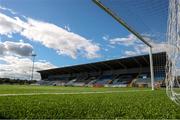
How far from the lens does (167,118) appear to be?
17.0 ft

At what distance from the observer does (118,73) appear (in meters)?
68.9

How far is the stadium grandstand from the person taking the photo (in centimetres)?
5380

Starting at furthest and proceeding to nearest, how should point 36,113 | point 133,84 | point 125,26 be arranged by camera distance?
point 133,84 → point 125,26 → point 36,113

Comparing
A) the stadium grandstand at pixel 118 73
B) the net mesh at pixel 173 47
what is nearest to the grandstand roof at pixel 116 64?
the stadium grandstand at pixel 118 73

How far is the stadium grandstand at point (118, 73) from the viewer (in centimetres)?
5380

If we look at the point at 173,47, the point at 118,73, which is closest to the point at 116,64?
the point at 118,73

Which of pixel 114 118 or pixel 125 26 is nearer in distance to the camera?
pixel 114 118

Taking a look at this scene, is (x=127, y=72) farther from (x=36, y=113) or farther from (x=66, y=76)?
(x=36, y=113)

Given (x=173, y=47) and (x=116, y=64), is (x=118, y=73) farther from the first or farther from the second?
(x=173, y=47)

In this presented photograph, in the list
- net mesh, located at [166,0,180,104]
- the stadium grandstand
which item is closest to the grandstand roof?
the stadium grandstand

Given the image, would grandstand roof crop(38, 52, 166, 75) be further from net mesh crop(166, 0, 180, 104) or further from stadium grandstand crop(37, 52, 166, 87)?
net mesh crop(166, 0, 180, 104)

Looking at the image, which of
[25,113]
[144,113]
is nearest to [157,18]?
[144,113]

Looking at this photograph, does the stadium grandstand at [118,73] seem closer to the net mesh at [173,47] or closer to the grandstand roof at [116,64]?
the grandstand roof at [116,64]

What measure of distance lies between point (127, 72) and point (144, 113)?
61404mm
